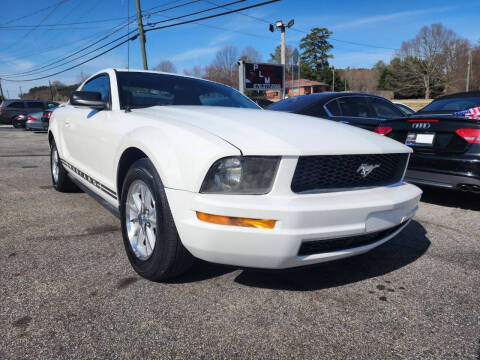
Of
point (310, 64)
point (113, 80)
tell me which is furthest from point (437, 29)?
point (113, 80)

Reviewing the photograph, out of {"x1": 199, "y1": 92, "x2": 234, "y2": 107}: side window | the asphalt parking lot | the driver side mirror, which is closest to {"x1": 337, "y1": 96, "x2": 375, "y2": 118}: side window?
{"x1": 199, "y1": 92, "x2": 234, "y2": 107}: side window

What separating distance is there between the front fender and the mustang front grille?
15.8 inches

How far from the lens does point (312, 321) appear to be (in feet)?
6.12

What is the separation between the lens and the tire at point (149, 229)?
200 cm

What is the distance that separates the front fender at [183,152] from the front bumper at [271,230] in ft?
0.25

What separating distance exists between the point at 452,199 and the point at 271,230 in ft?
12.6

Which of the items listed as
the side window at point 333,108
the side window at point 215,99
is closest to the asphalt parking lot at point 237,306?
the side window at point 215,99

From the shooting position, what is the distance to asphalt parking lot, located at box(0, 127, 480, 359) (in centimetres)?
165

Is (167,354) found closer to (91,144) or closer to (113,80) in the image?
(91,144)

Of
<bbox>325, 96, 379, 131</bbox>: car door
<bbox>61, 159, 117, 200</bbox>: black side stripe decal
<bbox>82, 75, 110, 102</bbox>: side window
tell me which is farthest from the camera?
<bbox>325, 96, 379, 131</bbox>: car door

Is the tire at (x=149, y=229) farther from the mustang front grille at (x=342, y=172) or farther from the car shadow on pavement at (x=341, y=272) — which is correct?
the mustang front grille at (x=342, y=172)

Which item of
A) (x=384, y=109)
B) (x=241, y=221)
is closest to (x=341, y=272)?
(x=241, y=221)

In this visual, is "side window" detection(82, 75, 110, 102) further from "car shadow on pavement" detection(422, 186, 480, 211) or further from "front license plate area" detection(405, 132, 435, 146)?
"car shadow on pavement" detection(422, 186, 480, 211)

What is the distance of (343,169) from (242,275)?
Result: 3.13ft
